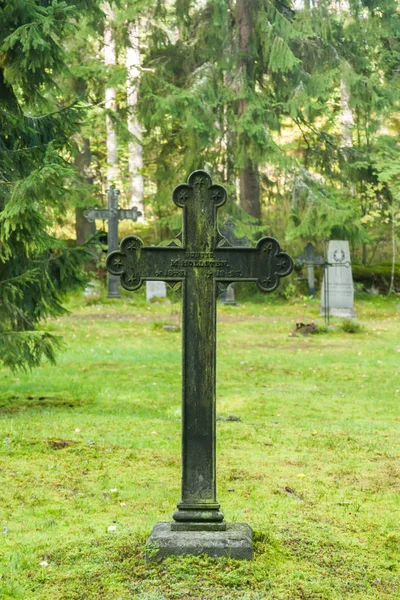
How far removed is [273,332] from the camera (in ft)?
57.3

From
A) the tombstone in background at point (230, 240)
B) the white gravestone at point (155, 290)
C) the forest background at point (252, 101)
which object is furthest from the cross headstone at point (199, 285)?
the white gravestone at point (155, 290)

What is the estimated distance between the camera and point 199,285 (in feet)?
14.8

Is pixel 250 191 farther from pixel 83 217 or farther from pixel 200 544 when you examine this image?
pixel 200 544

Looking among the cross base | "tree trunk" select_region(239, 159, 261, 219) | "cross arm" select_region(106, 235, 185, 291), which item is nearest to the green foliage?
"tree trunk" select_region(239, 159, 261, 219)

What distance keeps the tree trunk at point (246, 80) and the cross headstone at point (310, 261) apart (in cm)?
255

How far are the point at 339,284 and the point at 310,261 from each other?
37.6 inches

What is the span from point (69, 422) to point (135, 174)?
22.7 metres

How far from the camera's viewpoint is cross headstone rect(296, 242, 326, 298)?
20.9 metres

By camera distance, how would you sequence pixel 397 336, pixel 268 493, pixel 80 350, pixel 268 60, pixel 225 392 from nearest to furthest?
pixel 268 493 < pixel 225 392 < pixel 80 350 < pixel 397 336 < pixel 268 60

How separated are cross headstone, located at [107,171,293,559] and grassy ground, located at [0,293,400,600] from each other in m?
0.30

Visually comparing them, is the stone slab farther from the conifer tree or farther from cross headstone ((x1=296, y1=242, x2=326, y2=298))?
cross headstone ((x1=296, y1=242, x2=326, y2=298))

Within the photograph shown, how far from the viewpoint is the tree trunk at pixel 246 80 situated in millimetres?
24442

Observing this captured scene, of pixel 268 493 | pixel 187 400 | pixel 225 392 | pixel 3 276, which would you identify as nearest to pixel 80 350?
pixel 225 392

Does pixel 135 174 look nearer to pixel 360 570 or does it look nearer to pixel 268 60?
pixel 268 60
